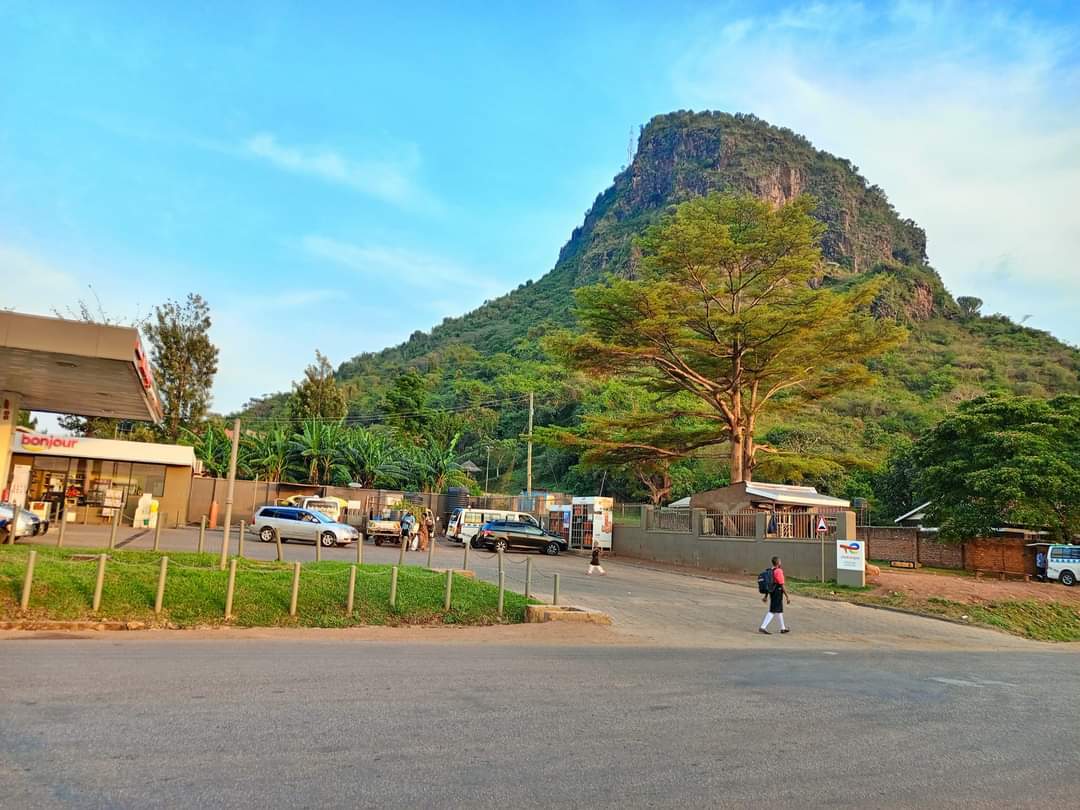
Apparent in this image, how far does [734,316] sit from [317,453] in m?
27.0

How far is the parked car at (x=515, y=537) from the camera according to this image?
37.6m

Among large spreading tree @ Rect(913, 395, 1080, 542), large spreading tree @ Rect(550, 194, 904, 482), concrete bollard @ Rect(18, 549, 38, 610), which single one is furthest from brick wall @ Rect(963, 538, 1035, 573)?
concrete bollard @ Rect(18, 549, 38, 610)

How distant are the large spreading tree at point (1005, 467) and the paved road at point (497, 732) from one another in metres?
22.0

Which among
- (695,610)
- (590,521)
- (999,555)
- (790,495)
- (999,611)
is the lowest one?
(695,610)

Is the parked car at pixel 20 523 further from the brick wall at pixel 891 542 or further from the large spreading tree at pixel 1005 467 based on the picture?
the brick wall at pixel 891 542

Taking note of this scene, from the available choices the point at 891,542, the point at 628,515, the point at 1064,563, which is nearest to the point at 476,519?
the point at 628,515

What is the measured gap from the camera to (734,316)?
115 feet

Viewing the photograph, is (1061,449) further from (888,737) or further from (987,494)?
(888,737)

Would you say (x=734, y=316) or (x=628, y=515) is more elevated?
(x=734, y=316)

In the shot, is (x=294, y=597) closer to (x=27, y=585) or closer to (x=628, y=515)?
(x=27, y=585)

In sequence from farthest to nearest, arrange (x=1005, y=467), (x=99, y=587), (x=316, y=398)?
1. (x=316, y=398)
2. (x=1005, y=467)
3. (x=99, y=587)

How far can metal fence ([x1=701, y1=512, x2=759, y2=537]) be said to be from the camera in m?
30.1

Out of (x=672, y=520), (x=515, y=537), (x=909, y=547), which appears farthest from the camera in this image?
(x=909, y=547)

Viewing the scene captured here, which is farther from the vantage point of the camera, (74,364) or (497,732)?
(74,364)
